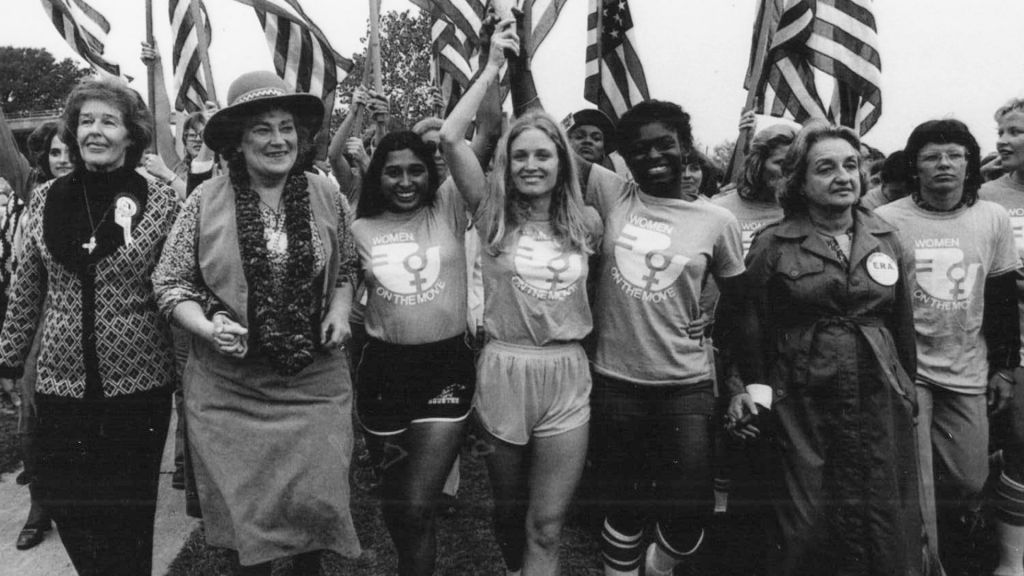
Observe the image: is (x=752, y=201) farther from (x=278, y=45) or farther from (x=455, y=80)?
(x=278, y=45)

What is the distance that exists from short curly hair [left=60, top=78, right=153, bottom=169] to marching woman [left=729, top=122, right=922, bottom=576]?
266 cm

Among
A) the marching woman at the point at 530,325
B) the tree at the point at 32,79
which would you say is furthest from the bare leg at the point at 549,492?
the tree at the point at 32,79

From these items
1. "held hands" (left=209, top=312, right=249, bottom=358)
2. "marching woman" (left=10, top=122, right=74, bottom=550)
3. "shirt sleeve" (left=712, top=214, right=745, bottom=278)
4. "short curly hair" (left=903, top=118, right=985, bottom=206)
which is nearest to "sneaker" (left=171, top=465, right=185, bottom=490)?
"marching woman" (left=10, top=122, right=74, bottom=550)

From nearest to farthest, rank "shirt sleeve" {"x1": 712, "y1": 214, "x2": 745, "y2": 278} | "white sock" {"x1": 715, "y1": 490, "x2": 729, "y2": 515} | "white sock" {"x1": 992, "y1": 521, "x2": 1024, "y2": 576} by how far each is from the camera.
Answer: "shirt sleeve" {"x1": 712, "y1": 214, "x2": 745, "y2": 278}, "white sock" {"x1": 992, "y1": 521, "x2": 1024, "y2": 576}, "white sock" {"x1": 715, "y1": 490, "x2": 729, "y2": 515}

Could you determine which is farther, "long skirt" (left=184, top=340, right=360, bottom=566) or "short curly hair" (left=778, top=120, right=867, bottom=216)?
"short curly hair" (left=778, top=120, right=867, bottom=216)

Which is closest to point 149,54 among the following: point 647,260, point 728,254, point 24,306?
point 24,306

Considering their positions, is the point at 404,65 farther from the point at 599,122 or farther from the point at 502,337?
the point at 502,337

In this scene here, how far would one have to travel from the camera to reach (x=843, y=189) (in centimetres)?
320

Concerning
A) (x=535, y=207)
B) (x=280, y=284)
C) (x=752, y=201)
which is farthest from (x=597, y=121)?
(x=280, y=284)

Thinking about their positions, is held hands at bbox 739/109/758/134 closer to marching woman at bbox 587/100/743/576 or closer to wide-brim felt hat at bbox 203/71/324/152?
marching woman at bbox 587/100/743/576

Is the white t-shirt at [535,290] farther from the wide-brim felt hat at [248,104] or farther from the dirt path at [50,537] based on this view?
the dirt path at [50,537]

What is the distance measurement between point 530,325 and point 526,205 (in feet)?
1.79

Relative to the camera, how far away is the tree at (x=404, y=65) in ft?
71.7

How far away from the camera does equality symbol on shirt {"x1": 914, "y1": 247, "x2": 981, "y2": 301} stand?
3.55 metres
